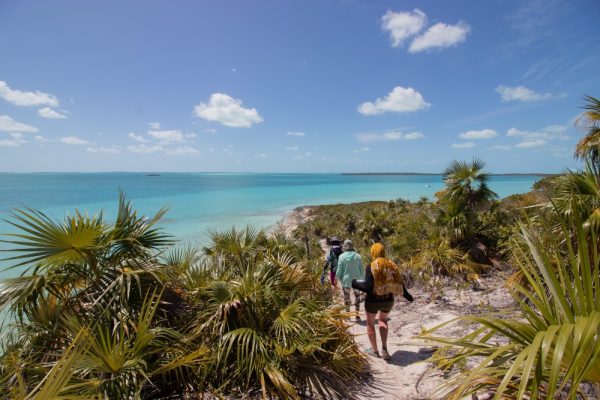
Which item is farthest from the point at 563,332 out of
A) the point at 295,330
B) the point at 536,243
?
the point at 295,330

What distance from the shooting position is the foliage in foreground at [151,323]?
2996mm

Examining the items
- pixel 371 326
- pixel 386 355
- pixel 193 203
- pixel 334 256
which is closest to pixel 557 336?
pixel 371 326

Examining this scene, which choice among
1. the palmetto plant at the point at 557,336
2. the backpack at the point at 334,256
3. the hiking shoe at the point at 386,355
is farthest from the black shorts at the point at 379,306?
the backpack at the point at 334,256

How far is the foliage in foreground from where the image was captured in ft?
9.83

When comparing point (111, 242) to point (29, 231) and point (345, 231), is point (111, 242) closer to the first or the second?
point (29, 231)

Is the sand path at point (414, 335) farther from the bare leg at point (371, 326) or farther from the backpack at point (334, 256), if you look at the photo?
the backpack at point (334, 256)

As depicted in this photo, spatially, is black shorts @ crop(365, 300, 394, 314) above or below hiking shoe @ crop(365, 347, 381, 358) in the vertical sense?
above

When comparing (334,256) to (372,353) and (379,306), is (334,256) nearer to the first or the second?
(372,353)

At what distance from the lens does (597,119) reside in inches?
249

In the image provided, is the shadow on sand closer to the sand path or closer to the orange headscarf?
the sand path

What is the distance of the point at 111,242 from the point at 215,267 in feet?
5.60

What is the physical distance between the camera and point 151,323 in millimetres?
3641

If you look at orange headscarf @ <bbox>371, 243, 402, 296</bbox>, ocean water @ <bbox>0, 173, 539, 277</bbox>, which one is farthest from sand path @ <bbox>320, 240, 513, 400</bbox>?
ocean water @ <bbox>0, 173, 539, 277</bbox>

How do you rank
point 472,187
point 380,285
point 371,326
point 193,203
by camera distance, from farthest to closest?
point 193,203 → point 472,187 → point 371,326 → point 380,285
